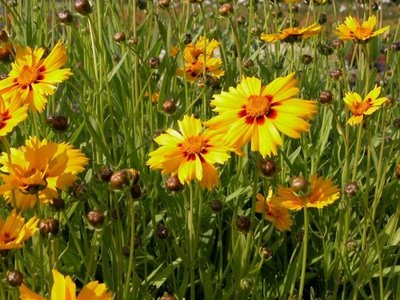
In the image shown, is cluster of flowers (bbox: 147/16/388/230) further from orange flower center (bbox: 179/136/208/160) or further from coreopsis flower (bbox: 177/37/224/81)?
Answer: coreopsis flower (bbox: 177/37/224/81)

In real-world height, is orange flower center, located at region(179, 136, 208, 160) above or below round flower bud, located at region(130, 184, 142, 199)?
above

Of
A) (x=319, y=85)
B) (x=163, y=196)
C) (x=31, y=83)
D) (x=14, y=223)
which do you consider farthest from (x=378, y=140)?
(x=14, y=223)

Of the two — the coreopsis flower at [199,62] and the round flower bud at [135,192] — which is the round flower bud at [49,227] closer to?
the round flower bud at [135,192]

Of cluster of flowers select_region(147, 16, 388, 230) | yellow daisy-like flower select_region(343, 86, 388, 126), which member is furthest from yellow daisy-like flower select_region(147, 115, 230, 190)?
yellow daisy-like flower select_region(343, 86, 388, 126)

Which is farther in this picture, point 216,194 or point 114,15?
point 114,15

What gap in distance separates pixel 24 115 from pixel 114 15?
3.92 ft

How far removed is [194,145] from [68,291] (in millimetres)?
418

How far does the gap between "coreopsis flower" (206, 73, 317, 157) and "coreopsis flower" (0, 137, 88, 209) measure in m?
0.23

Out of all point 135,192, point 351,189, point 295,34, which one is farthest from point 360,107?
point 135,192

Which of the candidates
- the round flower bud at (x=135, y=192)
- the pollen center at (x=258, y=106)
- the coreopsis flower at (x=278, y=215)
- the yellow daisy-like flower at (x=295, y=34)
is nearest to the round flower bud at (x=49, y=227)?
the round flower bud at (x=135, y=192)

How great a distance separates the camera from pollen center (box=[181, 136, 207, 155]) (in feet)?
3.76

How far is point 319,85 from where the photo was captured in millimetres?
2229

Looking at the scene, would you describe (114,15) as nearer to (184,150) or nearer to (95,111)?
(95,111)

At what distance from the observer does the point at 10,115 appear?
111cm
